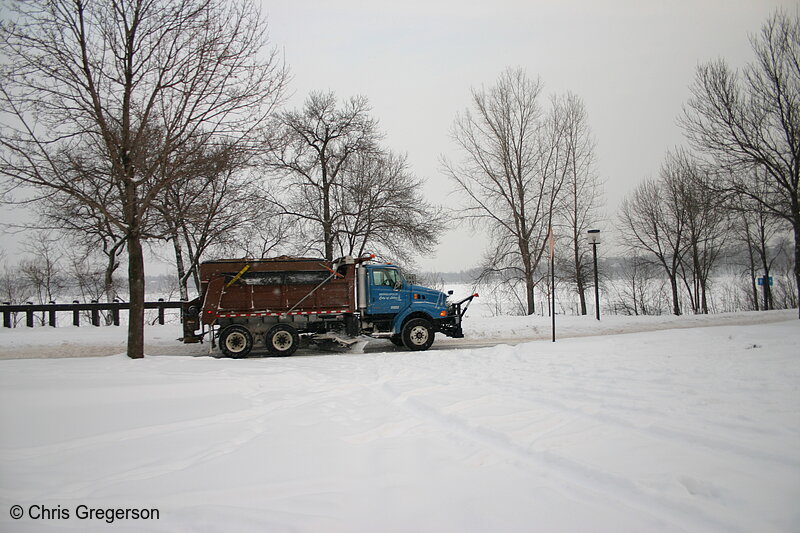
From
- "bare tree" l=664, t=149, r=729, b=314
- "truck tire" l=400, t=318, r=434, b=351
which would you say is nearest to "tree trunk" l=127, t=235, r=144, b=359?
"truck tire" l=400, t=318, r=434, b=351

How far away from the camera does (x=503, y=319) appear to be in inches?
782

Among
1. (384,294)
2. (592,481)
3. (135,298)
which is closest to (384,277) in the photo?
(384,294)

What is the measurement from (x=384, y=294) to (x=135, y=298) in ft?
22.8

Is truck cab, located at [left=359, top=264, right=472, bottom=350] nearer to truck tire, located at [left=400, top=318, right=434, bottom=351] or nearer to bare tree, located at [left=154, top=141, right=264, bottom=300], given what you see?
truck tire, located at [left=400, top=318, right=434, bottom=351]

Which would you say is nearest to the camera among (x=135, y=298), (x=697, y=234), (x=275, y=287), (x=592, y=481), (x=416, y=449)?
(x=592, y=481)

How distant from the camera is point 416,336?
1411 cm

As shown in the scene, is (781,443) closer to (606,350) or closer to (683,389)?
(683,389)

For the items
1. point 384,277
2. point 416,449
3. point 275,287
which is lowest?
point 416,449

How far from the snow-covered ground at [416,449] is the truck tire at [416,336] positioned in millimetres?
6069

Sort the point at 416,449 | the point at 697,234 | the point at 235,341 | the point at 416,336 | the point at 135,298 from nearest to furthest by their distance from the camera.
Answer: the point at 416,449, the point at 135,298, the point at 235,341, the point at 416,336, the point at 697,234

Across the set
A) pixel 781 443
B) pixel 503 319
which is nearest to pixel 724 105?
pixel 503 319

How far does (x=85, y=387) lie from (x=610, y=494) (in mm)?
6372

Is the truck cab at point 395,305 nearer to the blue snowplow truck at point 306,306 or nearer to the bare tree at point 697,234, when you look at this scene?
the blue snowplow truck at point 306,306

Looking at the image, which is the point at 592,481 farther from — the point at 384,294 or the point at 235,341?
the point at 235,341
